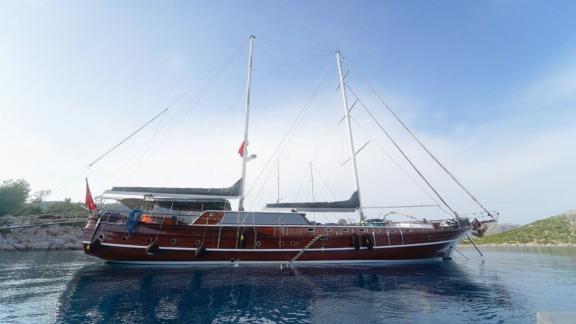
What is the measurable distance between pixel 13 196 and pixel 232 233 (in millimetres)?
45731

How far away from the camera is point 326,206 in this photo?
2020cm

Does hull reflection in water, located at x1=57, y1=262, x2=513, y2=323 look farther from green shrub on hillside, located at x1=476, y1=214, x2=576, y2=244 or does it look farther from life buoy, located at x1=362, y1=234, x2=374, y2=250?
green shrub on hillside, located at x1=476, y1=214, x2=576, y2=244

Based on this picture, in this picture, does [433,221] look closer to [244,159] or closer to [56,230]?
[244,159]

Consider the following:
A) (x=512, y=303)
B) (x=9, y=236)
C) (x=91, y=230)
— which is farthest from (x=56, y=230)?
(x=512, y=303)

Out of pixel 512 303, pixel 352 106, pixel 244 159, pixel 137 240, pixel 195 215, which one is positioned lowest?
pixel 512 303

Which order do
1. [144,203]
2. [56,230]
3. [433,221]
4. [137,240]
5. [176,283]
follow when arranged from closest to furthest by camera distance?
[176,283]
[137,240]
[144,203]
[433,221]
[56,230]

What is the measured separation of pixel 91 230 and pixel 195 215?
6836 mm

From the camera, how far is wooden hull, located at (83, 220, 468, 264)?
18.1m

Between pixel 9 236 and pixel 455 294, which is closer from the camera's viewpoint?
pixel 455 294

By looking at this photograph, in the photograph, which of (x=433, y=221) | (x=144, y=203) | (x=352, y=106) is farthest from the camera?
(x=352, y=106)

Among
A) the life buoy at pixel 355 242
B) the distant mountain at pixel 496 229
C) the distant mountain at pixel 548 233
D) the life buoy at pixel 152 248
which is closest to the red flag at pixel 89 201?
the life buoy at pixel 152 248

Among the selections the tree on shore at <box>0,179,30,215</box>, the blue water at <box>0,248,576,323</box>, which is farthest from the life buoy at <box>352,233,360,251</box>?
the tree on shore at <box>0,179,30,215</box>

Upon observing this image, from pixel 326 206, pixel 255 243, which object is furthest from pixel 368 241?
pixel 255 243

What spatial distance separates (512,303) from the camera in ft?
35.3
